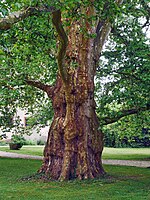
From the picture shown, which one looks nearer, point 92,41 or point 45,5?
point 45,5

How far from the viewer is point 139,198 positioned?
7.95 metres

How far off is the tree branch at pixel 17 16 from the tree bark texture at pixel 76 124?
14.1 ft

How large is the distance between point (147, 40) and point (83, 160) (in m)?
4.69

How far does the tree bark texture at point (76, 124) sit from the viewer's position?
34.7ft

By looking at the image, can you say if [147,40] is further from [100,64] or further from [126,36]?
[100,64]

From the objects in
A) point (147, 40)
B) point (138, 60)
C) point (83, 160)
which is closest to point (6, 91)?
point (83, 160)

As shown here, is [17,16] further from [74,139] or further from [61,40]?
[74,139]

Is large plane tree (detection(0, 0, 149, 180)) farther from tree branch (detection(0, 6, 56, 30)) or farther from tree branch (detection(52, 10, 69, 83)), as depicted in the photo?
tree branch (detection(0, 6, 56, 30))

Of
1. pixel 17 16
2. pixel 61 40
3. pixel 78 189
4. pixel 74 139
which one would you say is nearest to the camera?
pixel 17 16

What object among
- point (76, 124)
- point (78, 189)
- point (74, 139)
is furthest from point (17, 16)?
point (74, 139)

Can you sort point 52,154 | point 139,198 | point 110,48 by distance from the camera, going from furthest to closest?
point 110,48 → point 52,154 → point 139,198

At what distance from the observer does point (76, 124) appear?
10719 millimetres

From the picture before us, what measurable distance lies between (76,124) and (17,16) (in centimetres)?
536

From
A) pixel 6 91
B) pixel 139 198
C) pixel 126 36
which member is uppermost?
pixel 126 36
